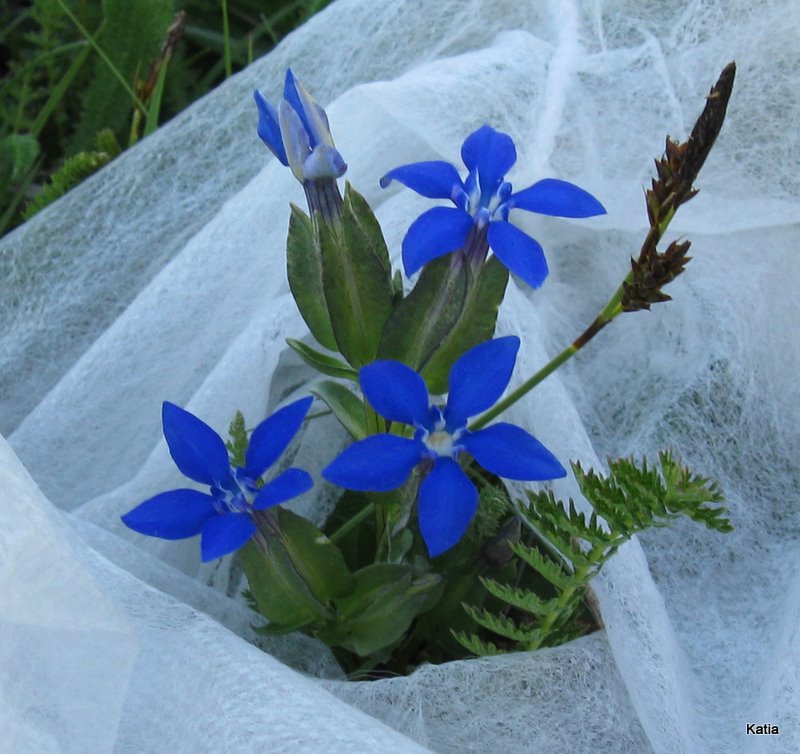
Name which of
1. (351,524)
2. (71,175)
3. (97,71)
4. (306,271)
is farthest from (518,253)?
(97,71)

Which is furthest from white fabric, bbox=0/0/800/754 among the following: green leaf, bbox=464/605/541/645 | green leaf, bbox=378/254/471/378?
green leaf, bbox=378/254/471/378

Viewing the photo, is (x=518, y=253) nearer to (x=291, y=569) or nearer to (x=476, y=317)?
(x=476, y=317)

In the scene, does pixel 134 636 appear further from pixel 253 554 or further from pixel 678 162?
pixel 678 162

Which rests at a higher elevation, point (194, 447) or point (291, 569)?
point (194, 447)

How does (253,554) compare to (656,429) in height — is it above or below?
above

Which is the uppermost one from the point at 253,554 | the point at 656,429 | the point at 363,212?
the point at 363,212

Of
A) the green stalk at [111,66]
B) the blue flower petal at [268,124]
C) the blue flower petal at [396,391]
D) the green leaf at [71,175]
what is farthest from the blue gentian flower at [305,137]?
the green stalk at [111,66]

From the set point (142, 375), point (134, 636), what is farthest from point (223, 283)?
point (134, 636)
